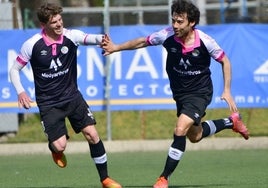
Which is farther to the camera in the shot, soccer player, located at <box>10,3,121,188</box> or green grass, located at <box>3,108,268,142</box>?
green grass, located at <box>3,108,268,142</box>

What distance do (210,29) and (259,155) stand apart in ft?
8.89

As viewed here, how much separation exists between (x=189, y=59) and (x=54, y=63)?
1.60m

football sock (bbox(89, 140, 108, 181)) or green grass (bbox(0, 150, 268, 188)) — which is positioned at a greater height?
football sock (bbox(89, 140, 108, 181))

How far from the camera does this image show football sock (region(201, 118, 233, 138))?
41.3ft

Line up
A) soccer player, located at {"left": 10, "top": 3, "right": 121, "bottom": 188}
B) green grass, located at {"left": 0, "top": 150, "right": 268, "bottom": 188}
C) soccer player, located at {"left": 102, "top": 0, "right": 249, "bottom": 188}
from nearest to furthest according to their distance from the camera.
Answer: soccer player, located at {"left": 102, "top": 0, "right": 249, "bottom": 188}
soccer player, located at {"left": 10, "top": 3, "right": 121, "bottom": 188}
green grass, located at {"left": 0, "top": 150, "right": 268, "bottom": 188}

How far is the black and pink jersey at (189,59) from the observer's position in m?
11.6

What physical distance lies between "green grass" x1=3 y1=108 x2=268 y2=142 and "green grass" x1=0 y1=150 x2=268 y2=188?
74.3 inches

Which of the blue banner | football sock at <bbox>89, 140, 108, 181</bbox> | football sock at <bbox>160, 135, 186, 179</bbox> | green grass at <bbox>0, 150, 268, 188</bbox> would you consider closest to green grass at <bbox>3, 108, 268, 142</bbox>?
the blue banner

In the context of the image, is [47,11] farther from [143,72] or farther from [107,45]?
[143,72]

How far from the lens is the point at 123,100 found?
18000 mm

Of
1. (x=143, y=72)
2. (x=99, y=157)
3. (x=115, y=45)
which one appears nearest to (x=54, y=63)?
(x=115, y=45)

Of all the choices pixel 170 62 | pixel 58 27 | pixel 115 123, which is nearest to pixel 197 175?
pixel 170 62

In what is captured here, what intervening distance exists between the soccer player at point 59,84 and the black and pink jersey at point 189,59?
849 mm

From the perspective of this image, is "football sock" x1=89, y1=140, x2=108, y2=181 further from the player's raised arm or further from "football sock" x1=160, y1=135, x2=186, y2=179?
the player's raised arm
